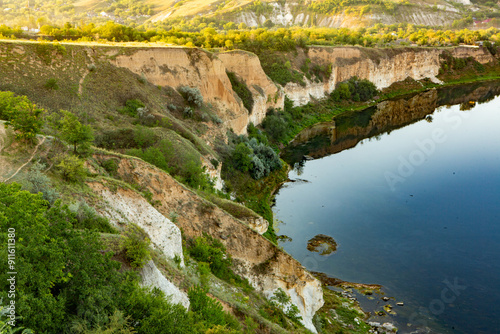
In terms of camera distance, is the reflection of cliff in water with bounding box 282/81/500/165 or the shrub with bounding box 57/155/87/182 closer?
the shrub with bounding box 57/155/87/182

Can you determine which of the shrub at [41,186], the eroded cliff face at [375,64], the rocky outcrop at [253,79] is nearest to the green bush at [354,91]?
the eroded cliff face at [375,64]

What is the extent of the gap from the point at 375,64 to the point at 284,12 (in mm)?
93457

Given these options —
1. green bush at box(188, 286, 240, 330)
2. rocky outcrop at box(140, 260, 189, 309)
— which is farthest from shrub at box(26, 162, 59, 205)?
green bush at box(188, 286, 240, 330)

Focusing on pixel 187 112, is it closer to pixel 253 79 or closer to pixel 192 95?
pixel 192 95

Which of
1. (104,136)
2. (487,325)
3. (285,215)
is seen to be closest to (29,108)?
(104,136)

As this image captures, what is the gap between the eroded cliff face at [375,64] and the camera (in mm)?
74250

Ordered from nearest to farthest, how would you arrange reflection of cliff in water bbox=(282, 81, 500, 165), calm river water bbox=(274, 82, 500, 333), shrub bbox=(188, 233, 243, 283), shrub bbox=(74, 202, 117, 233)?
shrub bbox=(74, 202, 117, 233)
shrub bbox=(188, 233, 243, 283)
calm river water bbox=(274, 82, 500, 333)
reflection of cliff in water bbox=(282, 81, 500, 165)

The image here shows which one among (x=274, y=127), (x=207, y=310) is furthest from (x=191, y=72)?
(x=207, y=310)

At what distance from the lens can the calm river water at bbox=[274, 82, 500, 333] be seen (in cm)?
2756

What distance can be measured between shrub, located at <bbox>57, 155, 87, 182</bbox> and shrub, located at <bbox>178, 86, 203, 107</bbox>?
2567cm

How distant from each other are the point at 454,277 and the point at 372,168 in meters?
21.3

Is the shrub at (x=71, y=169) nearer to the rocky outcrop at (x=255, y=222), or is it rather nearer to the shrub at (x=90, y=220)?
the shrub at (x=90, y=220)

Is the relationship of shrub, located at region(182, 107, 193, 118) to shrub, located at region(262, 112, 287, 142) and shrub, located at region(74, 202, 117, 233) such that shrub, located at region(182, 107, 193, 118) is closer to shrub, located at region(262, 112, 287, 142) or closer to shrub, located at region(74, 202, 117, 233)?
shrub, located at region(262, 112, 287, 142)

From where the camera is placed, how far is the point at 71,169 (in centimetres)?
1669
